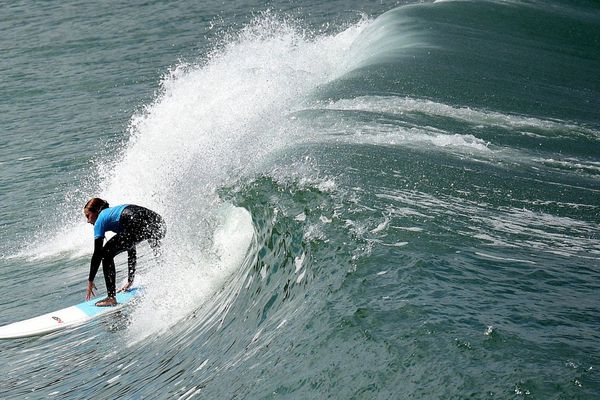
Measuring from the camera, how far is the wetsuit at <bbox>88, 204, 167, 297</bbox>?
10961 mm

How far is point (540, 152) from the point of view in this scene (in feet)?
43.6

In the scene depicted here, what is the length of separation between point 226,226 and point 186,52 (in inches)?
694

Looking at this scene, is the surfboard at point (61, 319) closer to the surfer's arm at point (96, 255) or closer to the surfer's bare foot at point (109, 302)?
the surfer's bare foot at point (109, 302)

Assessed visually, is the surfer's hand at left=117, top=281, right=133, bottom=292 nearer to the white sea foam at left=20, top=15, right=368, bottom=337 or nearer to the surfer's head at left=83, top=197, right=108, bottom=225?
the white sea foam at left=20, top=15, right=368, bottom=337

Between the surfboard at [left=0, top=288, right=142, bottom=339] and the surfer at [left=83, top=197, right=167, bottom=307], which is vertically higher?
the surfer at [left=83, top=197, right=167, bottom=307]

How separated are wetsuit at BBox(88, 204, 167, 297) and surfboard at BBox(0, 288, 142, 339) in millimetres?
185

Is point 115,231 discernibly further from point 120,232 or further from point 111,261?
point 111,261

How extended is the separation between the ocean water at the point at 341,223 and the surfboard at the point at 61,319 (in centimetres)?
16

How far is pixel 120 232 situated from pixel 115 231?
77 mm

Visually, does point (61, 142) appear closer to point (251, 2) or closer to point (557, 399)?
point (251, 2)

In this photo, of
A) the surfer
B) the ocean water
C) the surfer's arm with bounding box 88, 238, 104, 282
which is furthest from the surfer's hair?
the ocean water

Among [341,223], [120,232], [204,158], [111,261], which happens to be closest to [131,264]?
[111,261]

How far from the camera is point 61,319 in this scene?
11156 millimetres

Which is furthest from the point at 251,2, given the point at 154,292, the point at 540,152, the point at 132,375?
the point at 132,375
